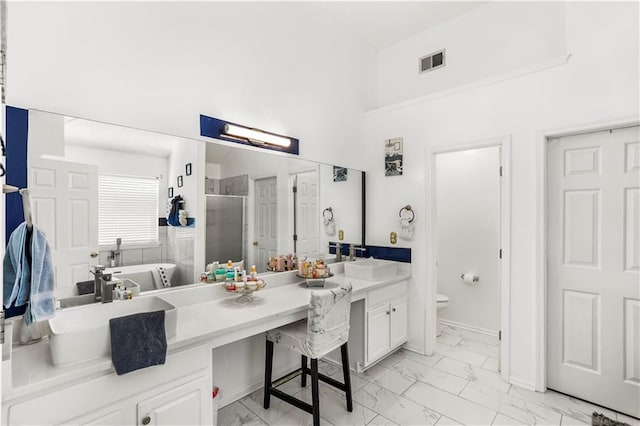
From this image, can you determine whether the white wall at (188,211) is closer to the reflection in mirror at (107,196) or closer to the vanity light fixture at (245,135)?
the reflection in mirror at (107,196)

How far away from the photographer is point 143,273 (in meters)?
1.94

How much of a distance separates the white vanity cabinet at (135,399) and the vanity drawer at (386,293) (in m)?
1.48

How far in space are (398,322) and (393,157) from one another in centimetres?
163

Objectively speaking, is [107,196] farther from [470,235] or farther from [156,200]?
[470,235]

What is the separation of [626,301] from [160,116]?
131 inches

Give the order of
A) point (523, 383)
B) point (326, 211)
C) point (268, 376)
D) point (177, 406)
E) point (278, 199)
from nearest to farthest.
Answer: point (177, 406) → point (268, 376) → point (523, 383) → point (278, 199) → point (326, 211)

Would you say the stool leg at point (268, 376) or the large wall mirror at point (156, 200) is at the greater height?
the large wall mirror at point (156, 200)

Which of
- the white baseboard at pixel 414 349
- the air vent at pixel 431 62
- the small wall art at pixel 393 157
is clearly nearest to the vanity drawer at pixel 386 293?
the white baseboard at pixel 414 349

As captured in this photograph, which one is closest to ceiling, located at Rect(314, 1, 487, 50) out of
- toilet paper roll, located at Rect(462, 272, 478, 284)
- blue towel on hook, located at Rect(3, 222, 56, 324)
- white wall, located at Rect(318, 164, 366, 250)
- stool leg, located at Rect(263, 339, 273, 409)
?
white wall, located at Rect(318, 164, 366, 250)

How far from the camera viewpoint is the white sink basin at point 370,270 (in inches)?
114

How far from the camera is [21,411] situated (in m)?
1.14

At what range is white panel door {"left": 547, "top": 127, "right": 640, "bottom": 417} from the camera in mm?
2207

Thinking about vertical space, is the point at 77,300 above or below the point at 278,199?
below

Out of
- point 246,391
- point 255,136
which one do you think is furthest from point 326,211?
point 246,391
